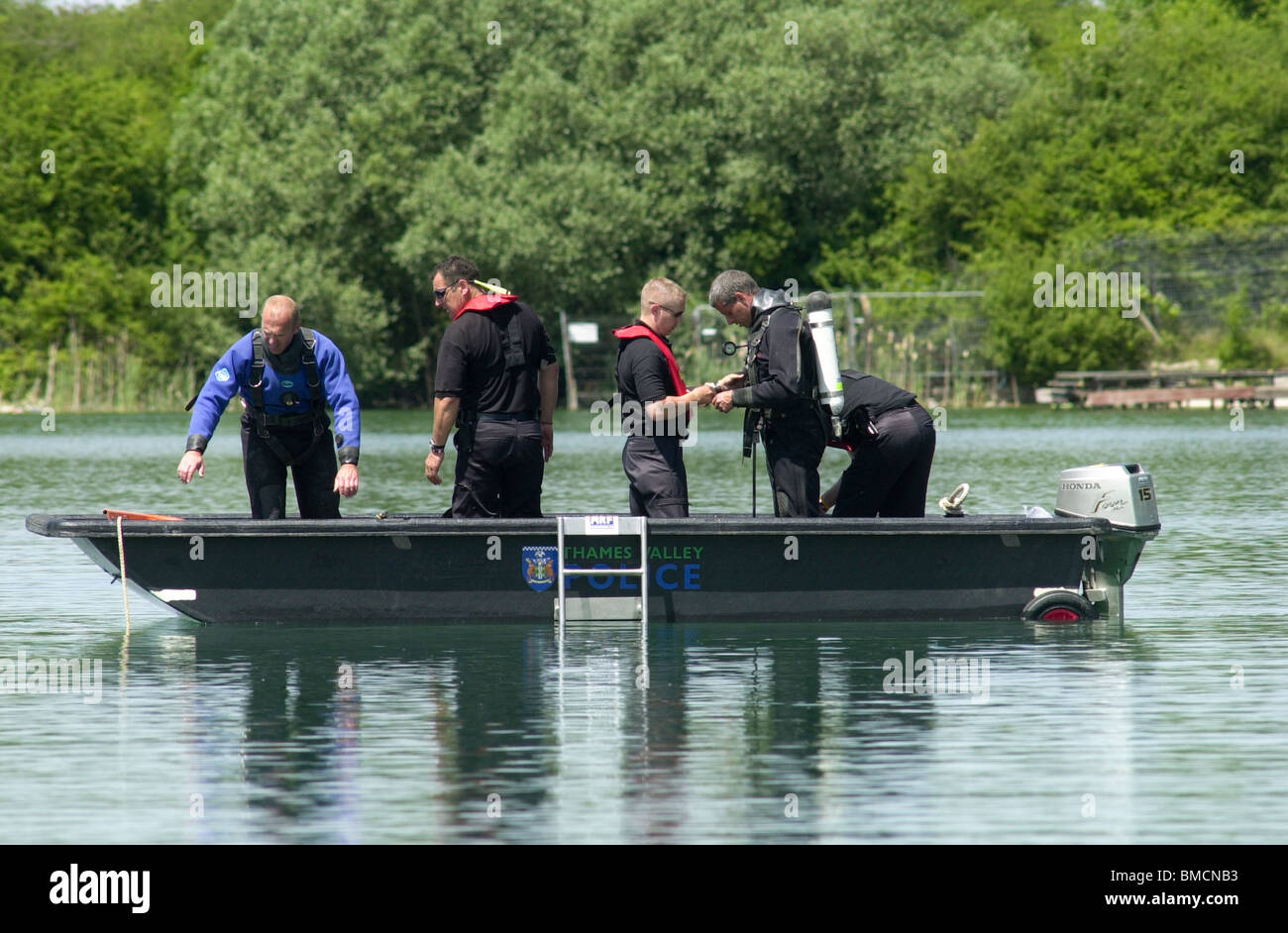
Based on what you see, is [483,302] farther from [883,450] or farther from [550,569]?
[883,450]

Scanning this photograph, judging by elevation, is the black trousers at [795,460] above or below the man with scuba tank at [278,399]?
below

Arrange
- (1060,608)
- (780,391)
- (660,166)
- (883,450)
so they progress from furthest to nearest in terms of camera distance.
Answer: (660,166)
(1060,608)
(883,450)
(780,391)

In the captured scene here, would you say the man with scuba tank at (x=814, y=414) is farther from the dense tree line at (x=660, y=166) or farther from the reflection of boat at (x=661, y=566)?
the dense tree line at (x=660, y=166)

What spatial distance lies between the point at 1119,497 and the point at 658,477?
7.44ft

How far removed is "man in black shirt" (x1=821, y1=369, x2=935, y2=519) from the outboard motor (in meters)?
0.77

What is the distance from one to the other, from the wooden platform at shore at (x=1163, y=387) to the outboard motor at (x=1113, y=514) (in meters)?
30.0

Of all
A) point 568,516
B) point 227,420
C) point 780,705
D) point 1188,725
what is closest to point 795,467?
point 568,516

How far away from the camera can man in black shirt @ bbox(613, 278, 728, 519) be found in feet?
32.3

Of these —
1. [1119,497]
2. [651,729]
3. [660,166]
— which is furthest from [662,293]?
[660,166]

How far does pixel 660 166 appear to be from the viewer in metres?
45.2

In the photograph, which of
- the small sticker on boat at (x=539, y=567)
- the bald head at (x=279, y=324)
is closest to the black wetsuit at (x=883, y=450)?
the small sticker on boat at (x=539, y=567)

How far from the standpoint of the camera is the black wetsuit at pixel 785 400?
9914mm

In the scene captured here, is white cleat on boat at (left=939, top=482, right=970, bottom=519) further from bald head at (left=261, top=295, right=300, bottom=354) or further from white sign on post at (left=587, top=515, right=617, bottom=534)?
bald head at (left=261, top=295, right=300, bottom=354)

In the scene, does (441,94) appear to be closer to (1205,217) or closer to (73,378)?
(73,378)
